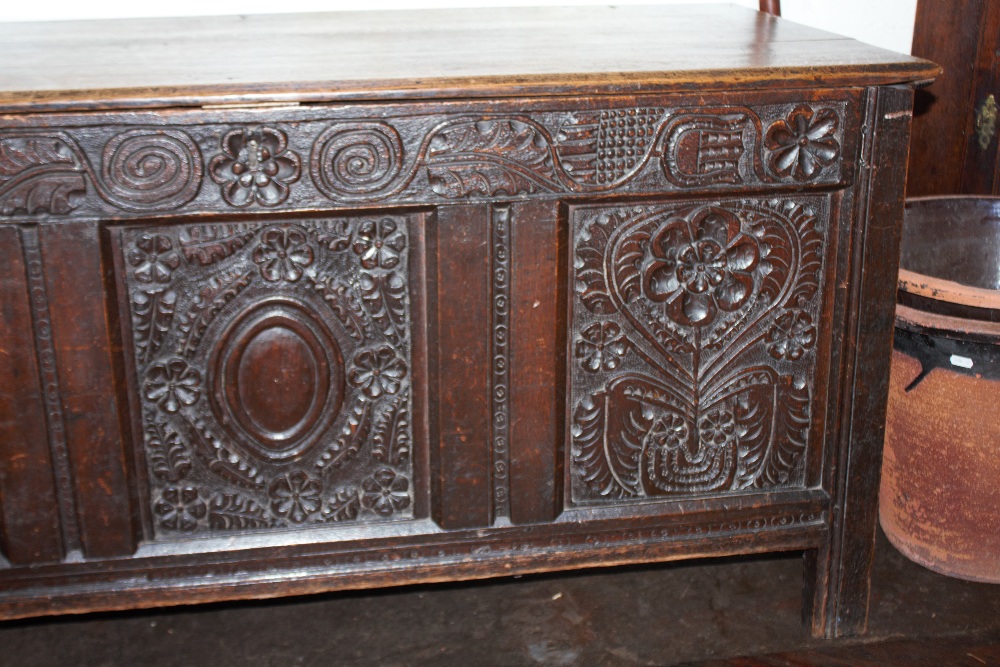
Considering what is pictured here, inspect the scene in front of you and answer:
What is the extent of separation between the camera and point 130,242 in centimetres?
147

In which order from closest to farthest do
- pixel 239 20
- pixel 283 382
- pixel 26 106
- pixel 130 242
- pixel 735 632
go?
pixel 26 106 < pixel 130 242 < pixel 283 382 < pixel 735 632 < pixel 239 20

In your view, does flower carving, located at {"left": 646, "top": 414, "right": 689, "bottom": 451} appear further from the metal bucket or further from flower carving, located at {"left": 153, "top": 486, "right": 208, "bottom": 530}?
flower carving, located at {"left": 153, "top": 486, "right": 208, "bottom": 530}

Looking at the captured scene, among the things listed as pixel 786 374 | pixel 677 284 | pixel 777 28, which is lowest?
pixel 786 374

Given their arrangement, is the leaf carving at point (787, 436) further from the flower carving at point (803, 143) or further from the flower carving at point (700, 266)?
the flower carving at point (803, 143)

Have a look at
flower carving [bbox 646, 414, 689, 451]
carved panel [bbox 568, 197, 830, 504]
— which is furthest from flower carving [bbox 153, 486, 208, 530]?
flower carving [bbox 646, 414, 689, 451]

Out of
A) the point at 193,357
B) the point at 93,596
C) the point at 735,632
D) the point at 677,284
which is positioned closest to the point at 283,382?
the point at 193,357

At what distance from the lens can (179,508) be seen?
161 cm

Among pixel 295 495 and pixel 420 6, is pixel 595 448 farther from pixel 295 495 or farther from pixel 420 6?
pixel 420 6

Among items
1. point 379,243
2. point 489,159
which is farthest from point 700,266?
point 379,243

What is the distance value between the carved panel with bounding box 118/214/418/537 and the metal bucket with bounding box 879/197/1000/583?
34.8 inches

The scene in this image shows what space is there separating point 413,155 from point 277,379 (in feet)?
1.25

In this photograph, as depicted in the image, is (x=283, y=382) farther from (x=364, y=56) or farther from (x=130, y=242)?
(x=364, y=56)

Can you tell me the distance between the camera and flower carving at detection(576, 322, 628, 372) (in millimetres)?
1596

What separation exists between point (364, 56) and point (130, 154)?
1.21ft
